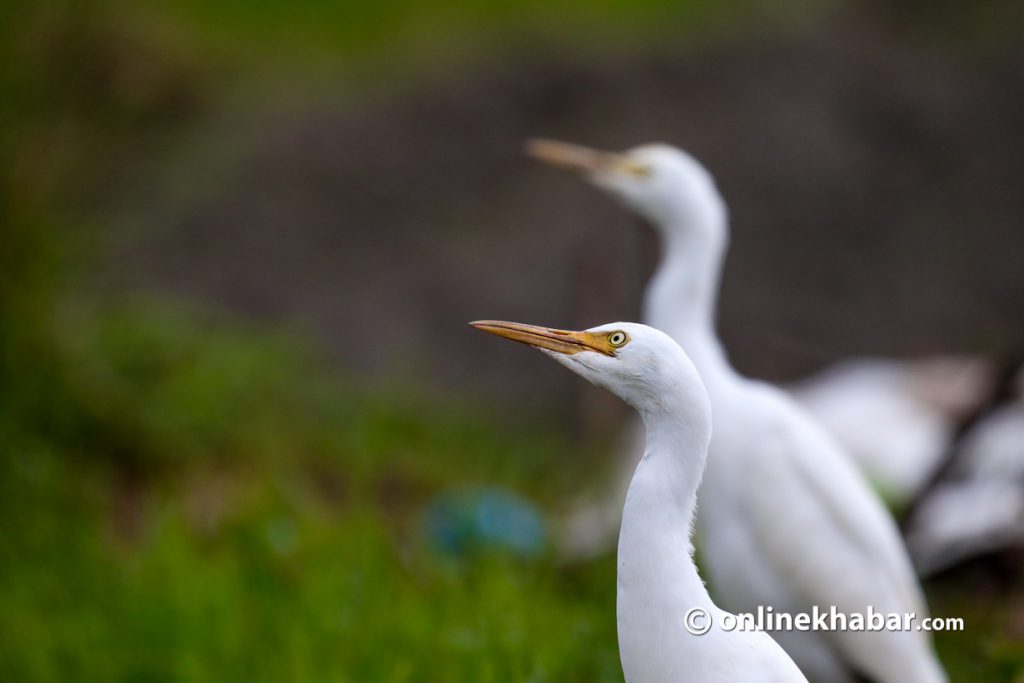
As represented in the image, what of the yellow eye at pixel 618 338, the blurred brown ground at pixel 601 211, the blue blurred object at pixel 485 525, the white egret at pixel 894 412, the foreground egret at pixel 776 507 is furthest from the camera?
the blurred brown ground at pixel 601 211

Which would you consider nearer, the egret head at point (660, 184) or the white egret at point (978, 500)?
the egret head at point (660, 184)

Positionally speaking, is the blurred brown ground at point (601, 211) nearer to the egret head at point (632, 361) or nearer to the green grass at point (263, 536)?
the green grass at point (263, 536)

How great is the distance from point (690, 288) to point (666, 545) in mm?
1517

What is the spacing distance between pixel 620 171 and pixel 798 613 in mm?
1342

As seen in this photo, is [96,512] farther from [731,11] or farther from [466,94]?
[731,11]

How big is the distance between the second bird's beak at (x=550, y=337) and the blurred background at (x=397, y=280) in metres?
1.38

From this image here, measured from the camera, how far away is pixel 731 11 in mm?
12672

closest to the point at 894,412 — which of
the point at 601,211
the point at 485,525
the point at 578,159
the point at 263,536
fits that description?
the point at 485,525

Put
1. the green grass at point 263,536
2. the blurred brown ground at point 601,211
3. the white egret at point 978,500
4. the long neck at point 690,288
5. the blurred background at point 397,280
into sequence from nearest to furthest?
the long neck at point 690,288, the green grass at point 263,536, the blurred background at point 397,280, the white egret at point 978,500, the blurred brown ground at point 601,211

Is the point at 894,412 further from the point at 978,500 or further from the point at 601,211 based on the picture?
the point at 601,211

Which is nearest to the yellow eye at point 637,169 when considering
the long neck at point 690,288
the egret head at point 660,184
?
the egret head at point 660,184

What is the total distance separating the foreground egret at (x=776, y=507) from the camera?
3234mm

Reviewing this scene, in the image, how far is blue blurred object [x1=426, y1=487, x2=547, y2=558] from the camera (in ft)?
15.4

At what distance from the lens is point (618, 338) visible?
212cm
